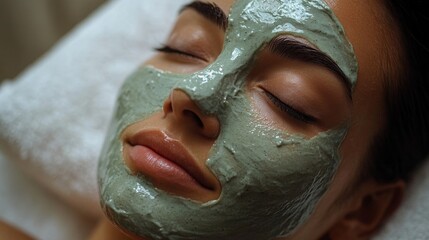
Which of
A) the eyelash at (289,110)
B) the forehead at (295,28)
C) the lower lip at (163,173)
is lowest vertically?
the lower lip at (163,173)

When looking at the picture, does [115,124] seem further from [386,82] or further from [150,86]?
[386,82]

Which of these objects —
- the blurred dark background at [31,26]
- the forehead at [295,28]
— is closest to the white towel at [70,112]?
the blurred dark background at [31,26]

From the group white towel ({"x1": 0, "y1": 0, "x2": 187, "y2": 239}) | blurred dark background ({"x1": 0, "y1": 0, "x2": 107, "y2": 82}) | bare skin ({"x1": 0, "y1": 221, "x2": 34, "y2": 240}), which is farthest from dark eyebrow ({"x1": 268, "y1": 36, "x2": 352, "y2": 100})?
blurred dark background ({"x1": 0, "y1": 0, "x2": 107, "y2": 82})

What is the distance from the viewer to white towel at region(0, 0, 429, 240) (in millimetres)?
1177

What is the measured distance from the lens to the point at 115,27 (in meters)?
1.29

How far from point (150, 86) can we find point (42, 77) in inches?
16.5

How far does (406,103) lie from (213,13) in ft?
1.07

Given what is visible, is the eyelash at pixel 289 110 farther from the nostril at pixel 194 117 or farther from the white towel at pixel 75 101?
the white towel at pixel 75 101

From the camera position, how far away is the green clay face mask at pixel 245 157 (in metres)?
0.80

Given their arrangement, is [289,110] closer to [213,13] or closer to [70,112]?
[213,13]

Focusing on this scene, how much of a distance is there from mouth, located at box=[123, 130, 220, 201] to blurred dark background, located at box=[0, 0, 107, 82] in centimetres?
84

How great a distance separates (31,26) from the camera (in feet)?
5.08

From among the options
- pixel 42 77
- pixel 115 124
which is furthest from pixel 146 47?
pixel 115 124

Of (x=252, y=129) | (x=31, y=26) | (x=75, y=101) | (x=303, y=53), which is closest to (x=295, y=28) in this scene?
(x=303, y=53)
